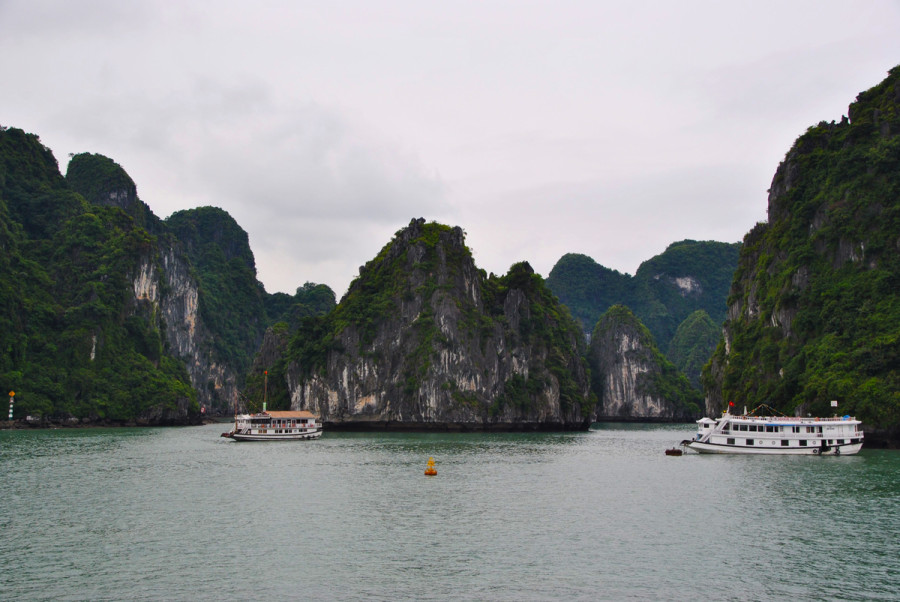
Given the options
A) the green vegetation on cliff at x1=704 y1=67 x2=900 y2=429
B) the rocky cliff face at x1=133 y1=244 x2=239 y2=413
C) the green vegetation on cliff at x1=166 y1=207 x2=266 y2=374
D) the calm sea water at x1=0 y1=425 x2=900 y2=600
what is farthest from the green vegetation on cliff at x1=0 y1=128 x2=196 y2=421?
the green vegetation on cliff at x1=704 y1=67 x2=900 y2=429

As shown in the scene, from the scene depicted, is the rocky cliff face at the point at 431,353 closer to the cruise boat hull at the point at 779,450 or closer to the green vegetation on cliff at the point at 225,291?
the cruise boat hull at the point at 779,450

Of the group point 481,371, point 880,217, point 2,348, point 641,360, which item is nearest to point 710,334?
point 641,360

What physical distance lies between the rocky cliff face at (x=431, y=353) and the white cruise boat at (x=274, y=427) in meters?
19.5

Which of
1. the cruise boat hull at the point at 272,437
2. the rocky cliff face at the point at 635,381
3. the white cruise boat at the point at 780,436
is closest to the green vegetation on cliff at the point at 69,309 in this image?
the cruise boat hull at the point at 272,437

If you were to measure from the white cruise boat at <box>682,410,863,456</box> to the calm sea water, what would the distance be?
5.72 meters

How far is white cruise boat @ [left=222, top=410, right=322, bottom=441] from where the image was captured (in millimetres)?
74000

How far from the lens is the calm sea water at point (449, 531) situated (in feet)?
66.0

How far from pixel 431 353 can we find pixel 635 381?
7809 cm

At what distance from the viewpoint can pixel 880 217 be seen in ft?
226

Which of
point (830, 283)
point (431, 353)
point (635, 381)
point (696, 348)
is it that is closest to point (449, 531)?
point (830, 283)

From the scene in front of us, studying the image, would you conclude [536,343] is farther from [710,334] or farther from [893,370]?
[710,334]

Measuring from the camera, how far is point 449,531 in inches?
1062

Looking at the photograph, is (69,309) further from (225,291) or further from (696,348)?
(696,348)

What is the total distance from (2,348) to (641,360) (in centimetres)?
A: 12062
